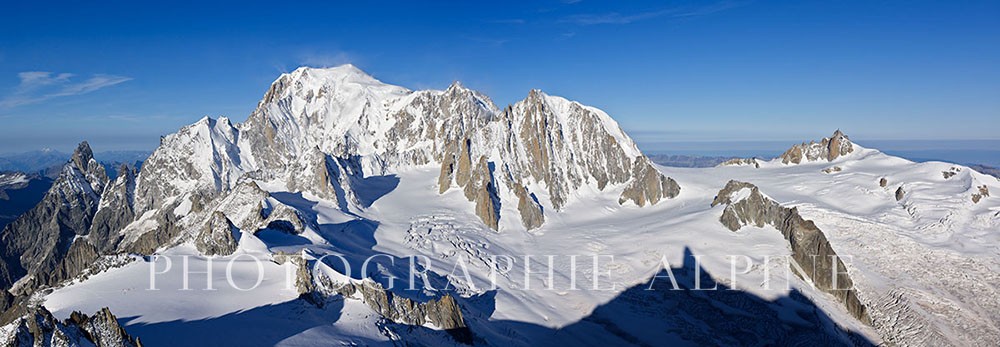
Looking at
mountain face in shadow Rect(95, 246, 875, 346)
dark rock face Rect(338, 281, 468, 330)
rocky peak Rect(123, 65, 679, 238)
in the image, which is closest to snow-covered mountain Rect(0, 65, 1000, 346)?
dark rock face Rect(338, 281, 468, 330)

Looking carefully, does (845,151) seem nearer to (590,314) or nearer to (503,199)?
(503,199)

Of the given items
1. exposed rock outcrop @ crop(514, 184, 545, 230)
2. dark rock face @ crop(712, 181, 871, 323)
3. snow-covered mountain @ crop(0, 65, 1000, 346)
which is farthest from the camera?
exposed rock outcrop @ crop(514, 184, 545, 230)

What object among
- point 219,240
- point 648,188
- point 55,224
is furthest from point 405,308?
point 55,224

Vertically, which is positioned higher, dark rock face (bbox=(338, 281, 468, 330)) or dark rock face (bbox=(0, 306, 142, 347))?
dark rock face (bbox=(0, 306, 142, 347))

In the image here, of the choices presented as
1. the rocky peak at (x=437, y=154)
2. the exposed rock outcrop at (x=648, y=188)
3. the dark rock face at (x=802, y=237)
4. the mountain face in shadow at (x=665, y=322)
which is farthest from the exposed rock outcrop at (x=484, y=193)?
the dark rock face at (x=802, y=237)

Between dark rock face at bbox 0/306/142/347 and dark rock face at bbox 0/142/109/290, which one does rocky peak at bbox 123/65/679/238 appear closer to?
dark rock face at bbox 0/142/109/290

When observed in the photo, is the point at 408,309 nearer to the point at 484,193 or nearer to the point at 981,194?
the point at 484,193

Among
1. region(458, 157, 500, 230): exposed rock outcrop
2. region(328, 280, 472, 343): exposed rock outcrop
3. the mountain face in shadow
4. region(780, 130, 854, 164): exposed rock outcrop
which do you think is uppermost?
region(780, 130, 854, 164): exposed rock outcrop
